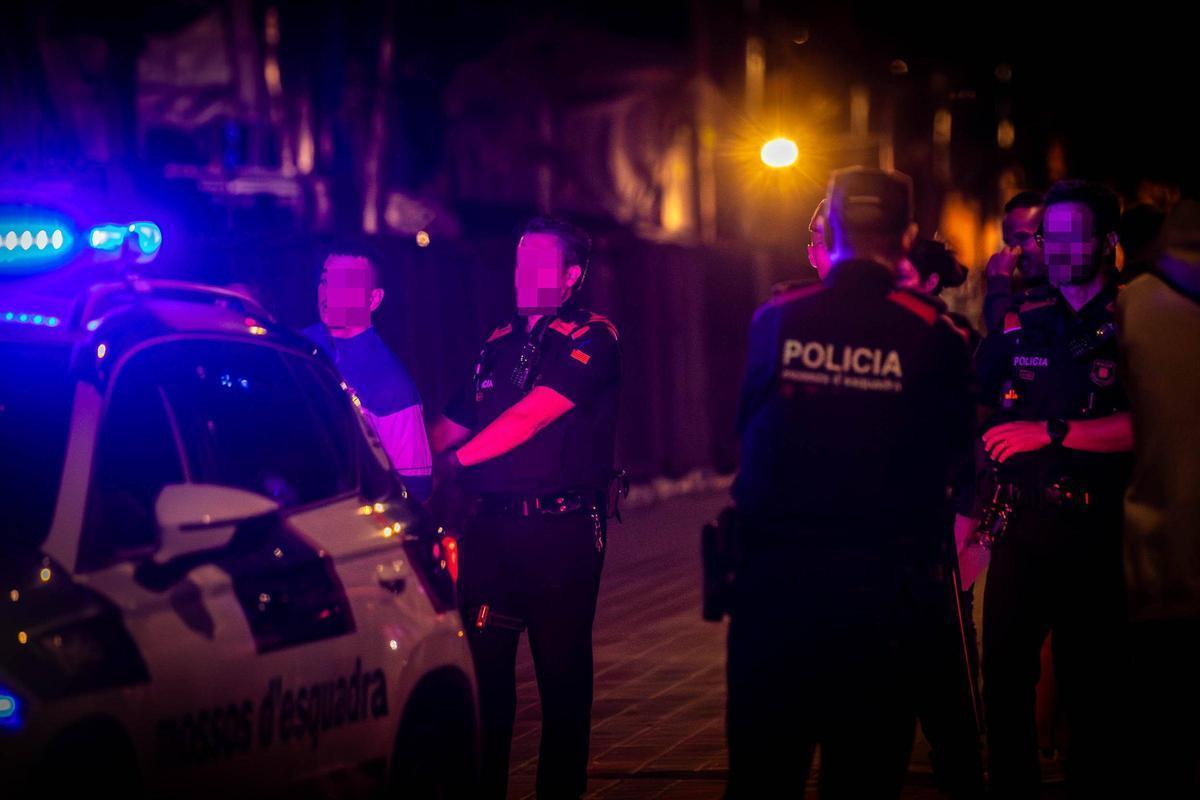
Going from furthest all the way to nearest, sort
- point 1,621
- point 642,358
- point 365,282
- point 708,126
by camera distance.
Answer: point 708,126 < point 642,358 < point 365,282 < point 1,621

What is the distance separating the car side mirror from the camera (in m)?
4.38

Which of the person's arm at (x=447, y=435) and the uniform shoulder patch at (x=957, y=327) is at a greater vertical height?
the uniform shoulder patch at (x=957, y=327)

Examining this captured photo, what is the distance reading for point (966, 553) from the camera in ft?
21.7

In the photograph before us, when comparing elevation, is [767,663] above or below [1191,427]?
below

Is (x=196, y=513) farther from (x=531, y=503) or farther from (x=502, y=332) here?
(x=502, y=332)

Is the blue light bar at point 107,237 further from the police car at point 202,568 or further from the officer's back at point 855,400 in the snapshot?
the officer's back at point 855,400

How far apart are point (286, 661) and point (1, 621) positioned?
95 cm

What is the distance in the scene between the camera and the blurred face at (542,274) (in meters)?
6.58

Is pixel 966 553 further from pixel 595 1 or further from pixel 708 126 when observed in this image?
pixel 708 126

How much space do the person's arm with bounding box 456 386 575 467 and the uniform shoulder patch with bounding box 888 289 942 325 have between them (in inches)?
78.8

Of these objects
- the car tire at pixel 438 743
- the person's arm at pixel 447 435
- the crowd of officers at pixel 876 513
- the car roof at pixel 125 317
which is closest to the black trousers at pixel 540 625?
the person's arm at pixel 447 435

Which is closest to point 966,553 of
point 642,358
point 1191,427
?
point 1191,427

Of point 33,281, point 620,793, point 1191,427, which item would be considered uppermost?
point 33,281

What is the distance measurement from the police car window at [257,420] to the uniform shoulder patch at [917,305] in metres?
1.64
